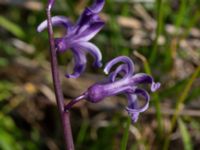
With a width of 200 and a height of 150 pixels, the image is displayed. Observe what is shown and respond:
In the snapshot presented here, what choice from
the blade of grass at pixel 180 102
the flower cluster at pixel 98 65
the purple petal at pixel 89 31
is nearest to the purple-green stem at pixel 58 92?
the flower cluster at pixel 98 65

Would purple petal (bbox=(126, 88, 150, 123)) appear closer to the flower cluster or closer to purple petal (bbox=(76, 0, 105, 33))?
the flower cluster

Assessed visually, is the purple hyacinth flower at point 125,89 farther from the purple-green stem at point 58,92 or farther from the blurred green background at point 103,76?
the blurred green background at point 103,76

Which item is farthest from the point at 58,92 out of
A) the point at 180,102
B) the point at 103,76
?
the point at 103,76

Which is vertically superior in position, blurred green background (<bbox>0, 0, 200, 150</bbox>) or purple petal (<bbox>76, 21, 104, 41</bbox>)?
purple petal (<bbox>76, 21, 104, 41</bbox>)

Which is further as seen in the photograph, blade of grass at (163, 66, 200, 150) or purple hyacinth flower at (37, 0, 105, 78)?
blade of grass at (163, 66, 200, 150)

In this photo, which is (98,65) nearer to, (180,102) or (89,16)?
(89,16)

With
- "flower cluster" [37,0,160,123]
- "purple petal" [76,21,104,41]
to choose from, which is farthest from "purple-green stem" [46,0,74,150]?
"purple petal" [76,21,104,41]

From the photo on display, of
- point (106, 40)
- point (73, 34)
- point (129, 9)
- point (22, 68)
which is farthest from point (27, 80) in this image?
point (73, 34)

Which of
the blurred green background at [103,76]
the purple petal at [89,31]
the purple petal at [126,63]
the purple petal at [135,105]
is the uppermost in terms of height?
the purple petal at [89,31]

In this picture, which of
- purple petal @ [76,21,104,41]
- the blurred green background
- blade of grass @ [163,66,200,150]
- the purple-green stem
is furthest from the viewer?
the blurred green background
